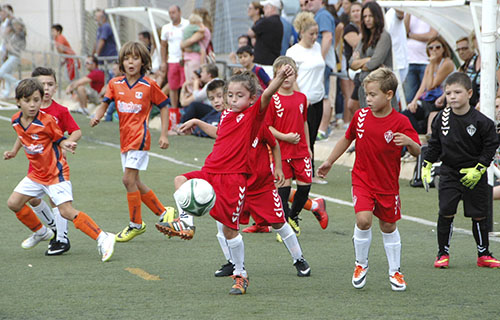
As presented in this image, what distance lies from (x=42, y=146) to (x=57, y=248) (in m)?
0.91

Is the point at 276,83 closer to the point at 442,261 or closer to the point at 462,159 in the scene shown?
the point at 462,159

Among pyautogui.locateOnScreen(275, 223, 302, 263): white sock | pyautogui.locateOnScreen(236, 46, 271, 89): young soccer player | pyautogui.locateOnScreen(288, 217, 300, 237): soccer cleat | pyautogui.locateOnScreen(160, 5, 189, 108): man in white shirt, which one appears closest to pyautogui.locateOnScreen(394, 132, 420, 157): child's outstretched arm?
pyautogui.locateOnScreen(275, 223, 302, 263): white sock

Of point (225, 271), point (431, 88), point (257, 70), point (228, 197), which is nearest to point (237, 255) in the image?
point (228, 197)

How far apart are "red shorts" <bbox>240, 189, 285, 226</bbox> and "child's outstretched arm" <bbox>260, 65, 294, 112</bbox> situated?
75cm

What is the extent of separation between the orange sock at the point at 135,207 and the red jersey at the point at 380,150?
9.05 ft

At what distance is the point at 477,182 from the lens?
7191mm

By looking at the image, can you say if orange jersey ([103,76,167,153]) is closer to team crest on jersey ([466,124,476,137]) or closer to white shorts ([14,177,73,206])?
white shorts ([14,177,73,206])

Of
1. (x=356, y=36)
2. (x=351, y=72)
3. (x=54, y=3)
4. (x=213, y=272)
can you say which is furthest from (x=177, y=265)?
(x=54, y=3)

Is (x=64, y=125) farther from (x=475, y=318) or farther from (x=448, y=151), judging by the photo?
(x=475, y=318)

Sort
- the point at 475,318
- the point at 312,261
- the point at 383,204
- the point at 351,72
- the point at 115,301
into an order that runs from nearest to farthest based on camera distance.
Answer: the point at 475,318 → the point at 115,301 → the point at 383,204 → the point at 312,261 → the point at 351,72

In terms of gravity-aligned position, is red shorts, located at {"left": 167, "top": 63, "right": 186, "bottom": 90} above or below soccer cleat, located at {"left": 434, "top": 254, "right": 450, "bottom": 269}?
below

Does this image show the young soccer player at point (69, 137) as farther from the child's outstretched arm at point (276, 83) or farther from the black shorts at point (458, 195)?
the black shorts at point (458, 195)

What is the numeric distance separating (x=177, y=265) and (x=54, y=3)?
77.7ft

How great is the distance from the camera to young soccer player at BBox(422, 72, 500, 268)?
7.08m
